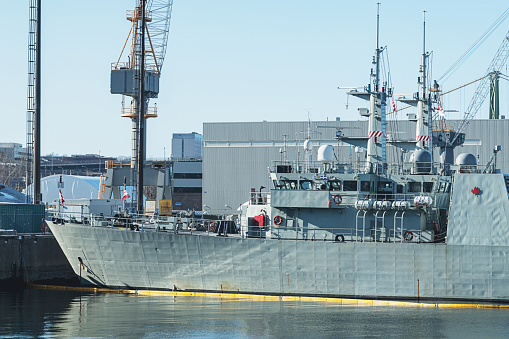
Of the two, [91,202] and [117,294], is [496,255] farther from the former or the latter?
[91,202]

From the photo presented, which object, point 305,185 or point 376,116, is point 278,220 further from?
point 376,116

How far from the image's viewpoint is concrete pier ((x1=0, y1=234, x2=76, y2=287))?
3684 centimetres

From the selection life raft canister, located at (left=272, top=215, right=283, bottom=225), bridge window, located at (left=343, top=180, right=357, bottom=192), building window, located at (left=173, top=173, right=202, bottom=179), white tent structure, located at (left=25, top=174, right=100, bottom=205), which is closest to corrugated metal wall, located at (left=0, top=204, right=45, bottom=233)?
life raft canister, located at (left=272, top=215, right=283, bottom=225)

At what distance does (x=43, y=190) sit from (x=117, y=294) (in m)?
45.9

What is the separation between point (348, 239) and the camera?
32406mm

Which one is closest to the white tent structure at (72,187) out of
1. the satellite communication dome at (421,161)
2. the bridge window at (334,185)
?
the bridge window at (334,185)

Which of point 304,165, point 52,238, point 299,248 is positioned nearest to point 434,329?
point 299,248

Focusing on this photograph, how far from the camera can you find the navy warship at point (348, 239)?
3077 cm

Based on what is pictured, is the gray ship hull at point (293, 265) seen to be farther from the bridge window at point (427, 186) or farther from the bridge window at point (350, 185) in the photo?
the bridge window at point (427, 186)

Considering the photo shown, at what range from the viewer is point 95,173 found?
119 metres

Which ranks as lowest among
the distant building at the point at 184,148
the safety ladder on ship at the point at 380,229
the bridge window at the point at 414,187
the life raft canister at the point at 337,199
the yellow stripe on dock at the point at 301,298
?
the yellow stripe on dock at the point at 301,298

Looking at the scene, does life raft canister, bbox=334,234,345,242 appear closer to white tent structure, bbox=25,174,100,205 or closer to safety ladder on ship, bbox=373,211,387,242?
safety ladder on ship, bbox=373,211,387,242

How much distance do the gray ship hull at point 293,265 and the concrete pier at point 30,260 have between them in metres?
3.96

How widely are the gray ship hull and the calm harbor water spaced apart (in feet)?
3.00
